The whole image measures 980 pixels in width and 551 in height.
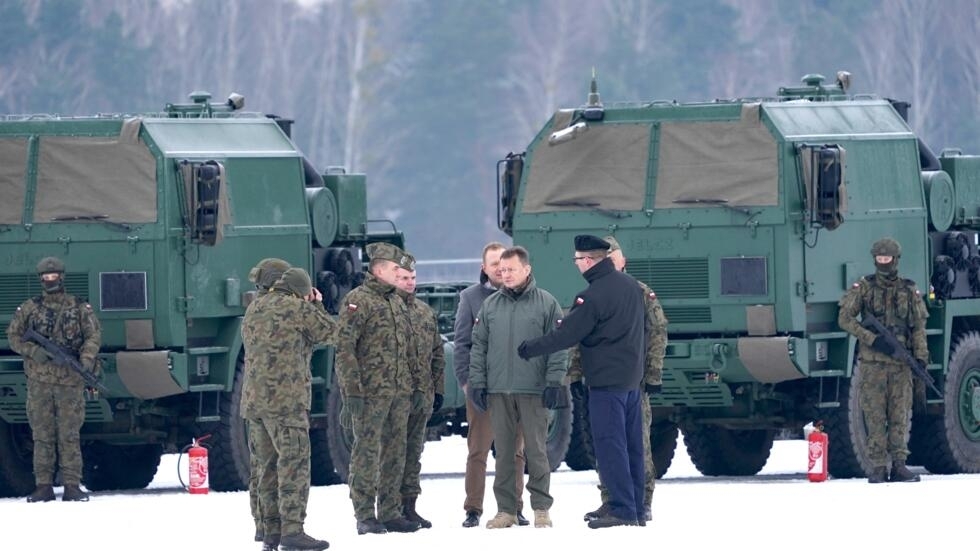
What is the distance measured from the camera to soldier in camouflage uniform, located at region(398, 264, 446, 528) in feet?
61.6

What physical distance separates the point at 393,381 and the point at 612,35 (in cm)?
6222

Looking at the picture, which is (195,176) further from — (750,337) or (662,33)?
(662,33)

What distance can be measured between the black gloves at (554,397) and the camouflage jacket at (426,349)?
0.76m

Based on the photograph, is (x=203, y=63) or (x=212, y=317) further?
(x=203, y=63)

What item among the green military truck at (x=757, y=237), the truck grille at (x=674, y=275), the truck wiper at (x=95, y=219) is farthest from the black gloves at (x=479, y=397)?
the truck grille at (x=674, y=275)

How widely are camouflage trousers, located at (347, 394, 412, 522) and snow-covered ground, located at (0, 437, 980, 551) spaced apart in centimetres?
25

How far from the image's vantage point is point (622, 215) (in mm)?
23797

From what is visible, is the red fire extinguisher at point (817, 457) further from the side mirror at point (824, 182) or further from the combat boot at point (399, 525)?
the combat boot at point (399, 525)

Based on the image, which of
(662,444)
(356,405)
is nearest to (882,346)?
(662,444)

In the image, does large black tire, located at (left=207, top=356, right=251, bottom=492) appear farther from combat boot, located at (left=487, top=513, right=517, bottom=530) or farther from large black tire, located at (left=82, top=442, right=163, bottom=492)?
combat boot, located at (left=487, top=513, right=517, bottom=530)

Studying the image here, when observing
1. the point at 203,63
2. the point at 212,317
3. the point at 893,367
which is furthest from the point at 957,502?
the point at 203,63

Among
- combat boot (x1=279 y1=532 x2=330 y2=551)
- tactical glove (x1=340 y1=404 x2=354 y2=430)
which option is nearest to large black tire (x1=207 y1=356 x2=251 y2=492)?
tactical glove (x1=340 y1=404 x2=354 y2=430)

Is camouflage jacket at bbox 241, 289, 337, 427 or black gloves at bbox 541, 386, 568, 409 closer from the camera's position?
camouflage jacket at bbox 241, 289, 337, 427

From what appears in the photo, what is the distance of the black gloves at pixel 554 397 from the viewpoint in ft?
60.1
